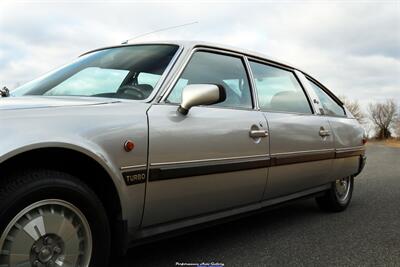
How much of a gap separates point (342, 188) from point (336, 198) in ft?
0.87

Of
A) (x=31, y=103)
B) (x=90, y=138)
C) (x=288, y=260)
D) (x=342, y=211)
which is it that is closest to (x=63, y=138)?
(x=90, y=138)

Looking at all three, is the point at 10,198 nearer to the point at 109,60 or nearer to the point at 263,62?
the point at 109,60

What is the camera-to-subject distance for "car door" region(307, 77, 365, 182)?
4.67 metres

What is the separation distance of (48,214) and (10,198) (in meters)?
0.23

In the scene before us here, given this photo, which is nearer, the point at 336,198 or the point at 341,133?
the point at 341,133

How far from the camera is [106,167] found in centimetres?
233

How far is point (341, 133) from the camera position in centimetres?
476

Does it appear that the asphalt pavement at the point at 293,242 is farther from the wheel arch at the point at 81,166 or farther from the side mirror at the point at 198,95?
the side mirror at the point at 198,95

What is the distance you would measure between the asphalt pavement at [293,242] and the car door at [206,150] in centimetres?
41

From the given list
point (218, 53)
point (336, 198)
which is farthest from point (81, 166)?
point (336, 198)

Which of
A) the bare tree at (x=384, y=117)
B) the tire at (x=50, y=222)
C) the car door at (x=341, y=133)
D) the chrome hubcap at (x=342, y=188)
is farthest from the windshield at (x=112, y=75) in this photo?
the bare tree at (x=384, y=117)

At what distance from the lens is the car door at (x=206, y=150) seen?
2.66m

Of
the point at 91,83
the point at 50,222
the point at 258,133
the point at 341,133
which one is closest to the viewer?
the point at 50,222

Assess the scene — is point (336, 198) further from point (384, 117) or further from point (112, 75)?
point (384, 117)
